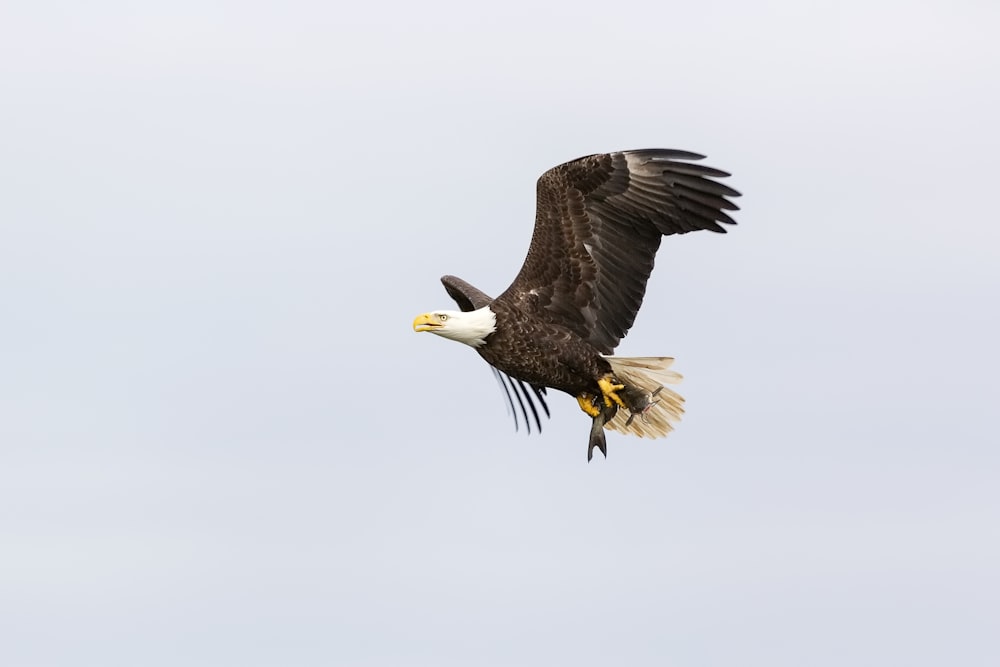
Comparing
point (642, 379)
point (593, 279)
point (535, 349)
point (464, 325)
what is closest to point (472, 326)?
point (464, 325)

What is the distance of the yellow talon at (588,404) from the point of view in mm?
15078

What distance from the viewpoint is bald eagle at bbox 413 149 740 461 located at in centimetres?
1415

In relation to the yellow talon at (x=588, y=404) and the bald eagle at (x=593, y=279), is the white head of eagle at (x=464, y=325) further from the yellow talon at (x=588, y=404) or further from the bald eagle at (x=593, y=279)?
the yellow talon at (x=588, y=404)

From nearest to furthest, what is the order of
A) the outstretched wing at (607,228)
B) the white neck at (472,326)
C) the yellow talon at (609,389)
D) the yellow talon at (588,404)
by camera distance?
the outstretched wing at (607,228)
the white neck at (472,326)
the yellow talon at (609,389)
the yellow talon at (588,404)

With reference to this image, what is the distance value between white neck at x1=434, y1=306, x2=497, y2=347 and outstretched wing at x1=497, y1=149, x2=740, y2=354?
19 centimetres

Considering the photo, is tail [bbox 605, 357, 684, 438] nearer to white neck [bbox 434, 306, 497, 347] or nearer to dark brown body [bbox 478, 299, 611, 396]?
dark brown body [bbox 478, 299, 611, 396]

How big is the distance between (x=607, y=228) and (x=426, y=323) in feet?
4.48

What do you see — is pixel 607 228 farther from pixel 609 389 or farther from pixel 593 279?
pixel 609 389

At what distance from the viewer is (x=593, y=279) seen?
14.5m

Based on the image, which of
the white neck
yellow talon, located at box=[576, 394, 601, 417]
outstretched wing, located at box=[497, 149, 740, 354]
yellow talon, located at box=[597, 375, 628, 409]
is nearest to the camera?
outstretched wing, located at box=[497, 149, 740, 354]

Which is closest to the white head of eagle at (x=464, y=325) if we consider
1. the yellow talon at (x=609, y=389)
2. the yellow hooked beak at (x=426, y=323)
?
the yellow hooked beak at (x=426, y=323)

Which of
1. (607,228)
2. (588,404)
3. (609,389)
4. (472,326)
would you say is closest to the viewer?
(607,228)

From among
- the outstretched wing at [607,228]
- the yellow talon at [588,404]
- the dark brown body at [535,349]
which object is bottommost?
the yellow talon at [588,404]

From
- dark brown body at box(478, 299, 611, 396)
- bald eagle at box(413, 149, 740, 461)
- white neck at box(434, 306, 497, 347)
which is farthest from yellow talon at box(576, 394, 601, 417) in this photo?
white neck at box(434, 306, 497, 347)
